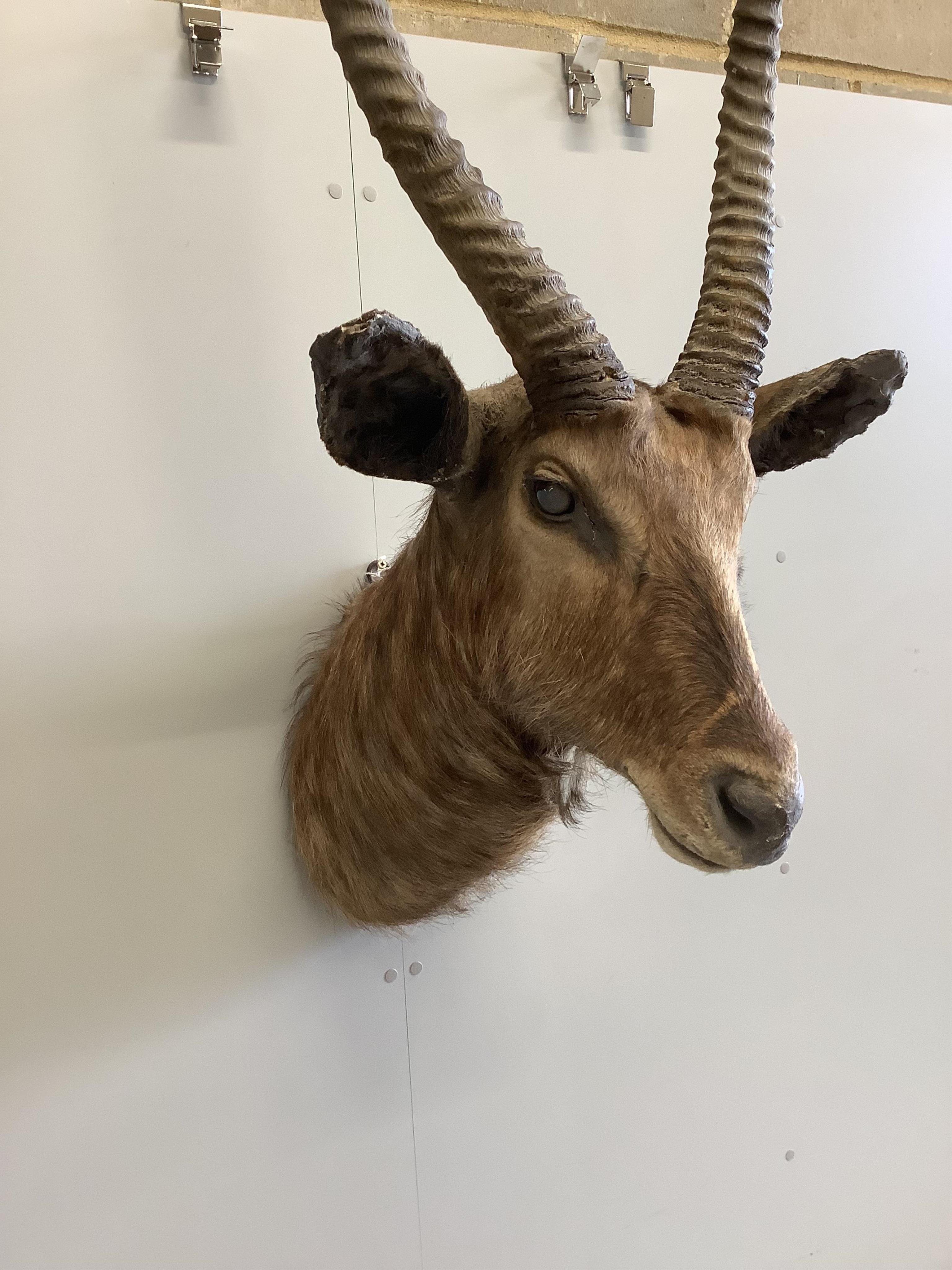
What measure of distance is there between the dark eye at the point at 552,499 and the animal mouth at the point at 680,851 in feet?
1.13

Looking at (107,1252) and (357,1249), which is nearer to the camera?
(107,1252)

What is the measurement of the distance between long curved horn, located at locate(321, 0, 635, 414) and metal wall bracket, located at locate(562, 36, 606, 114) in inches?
24.8

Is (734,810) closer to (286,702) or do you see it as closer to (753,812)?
(753,812)

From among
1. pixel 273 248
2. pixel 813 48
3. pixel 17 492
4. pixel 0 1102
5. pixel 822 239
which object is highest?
pixel 813 48

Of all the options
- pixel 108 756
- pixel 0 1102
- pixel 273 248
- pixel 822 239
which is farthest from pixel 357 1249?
pixel 822 239

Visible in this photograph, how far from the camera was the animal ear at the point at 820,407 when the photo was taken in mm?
1146

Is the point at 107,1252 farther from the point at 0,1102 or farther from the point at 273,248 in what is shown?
the point at 273,248

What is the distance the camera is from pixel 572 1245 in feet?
5.67

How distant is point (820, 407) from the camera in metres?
1.22

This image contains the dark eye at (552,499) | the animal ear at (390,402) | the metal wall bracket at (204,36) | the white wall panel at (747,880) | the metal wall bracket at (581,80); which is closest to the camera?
the animal ear at (390,402)

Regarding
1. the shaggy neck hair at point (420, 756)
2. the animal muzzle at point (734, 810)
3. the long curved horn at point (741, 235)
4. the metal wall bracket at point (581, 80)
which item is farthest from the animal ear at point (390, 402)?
the metal wall bracket at point (581, 80)

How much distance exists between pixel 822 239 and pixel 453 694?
126cm

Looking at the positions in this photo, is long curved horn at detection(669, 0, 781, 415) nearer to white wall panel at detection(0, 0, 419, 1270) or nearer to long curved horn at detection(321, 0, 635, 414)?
long curved horn at detection(321, 0, 635, 414)

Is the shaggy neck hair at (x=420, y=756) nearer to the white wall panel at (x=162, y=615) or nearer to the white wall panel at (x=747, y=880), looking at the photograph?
the white wall panel at (x=162, y=615)
